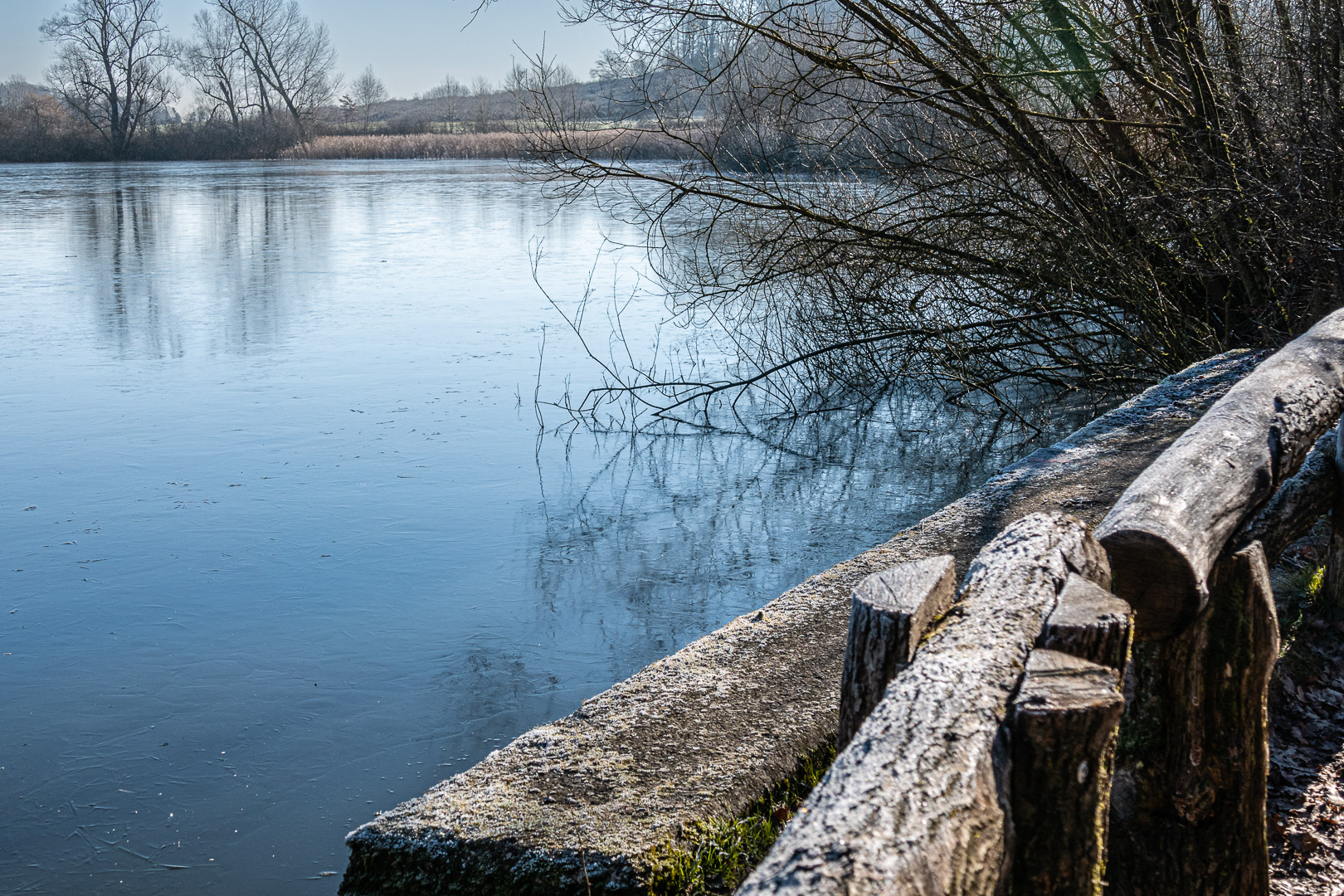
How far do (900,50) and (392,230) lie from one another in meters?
13.4

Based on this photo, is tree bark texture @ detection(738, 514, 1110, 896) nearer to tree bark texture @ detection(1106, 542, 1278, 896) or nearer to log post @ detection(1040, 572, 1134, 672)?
log post @ detection(1040, 572, 1134, 672)

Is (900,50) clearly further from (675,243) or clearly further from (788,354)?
(675,243)

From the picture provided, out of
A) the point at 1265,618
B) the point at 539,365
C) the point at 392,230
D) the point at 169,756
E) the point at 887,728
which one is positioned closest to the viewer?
the point at 887,728

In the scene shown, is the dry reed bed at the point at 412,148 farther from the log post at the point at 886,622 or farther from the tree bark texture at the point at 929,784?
the tree bark texture at the point at 929,784

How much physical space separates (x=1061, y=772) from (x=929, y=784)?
30cm

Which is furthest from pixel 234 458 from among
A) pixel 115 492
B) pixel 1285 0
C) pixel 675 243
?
pixel 675 243

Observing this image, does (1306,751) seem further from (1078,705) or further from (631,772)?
(1078,705)

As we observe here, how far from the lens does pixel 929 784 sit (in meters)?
1.38

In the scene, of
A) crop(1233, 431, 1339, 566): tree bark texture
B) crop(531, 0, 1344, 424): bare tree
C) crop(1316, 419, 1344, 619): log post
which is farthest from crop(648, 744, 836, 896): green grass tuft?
crop(531, 0, 1344, 424): bare tree

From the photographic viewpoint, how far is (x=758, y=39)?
732cm

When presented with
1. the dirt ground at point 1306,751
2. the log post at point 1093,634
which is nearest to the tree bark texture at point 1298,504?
the dirt ground at point 1306,751

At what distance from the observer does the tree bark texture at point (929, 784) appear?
124cm

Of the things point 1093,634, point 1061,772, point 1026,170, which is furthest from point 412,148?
point 1061,772

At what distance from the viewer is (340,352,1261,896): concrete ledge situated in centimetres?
244
